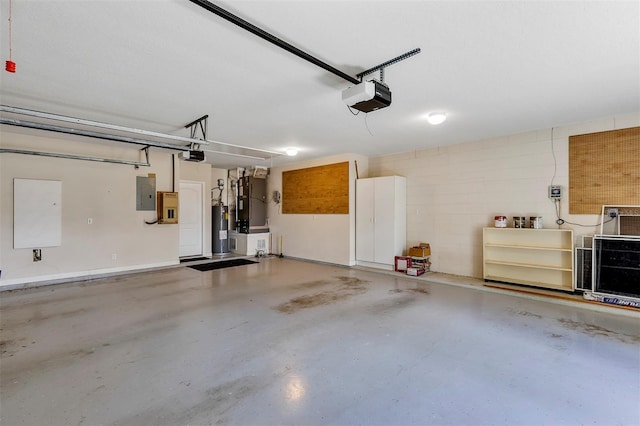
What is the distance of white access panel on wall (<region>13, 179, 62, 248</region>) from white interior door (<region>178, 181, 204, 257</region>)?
8.64 feet

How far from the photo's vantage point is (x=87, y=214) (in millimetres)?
5676

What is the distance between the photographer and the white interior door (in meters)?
7.79

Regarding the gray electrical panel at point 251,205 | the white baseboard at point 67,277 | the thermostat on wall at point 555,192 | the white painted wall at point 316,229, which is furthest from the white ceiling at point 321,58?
the gray electrical panel at point 251,205

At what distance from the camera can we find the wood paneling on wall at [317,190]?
6.81 metres

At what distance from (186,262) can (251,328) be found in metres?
4.71

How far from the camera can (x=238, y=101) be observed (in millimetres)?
3580

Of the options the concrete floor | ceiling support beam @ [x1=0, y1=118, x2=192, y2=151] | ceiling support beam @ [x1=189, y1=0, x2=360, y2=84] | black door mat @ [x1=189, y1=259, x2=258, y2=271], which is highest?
ceiling support beam @ [x1=189, y1=0, x2=360, y2=84]

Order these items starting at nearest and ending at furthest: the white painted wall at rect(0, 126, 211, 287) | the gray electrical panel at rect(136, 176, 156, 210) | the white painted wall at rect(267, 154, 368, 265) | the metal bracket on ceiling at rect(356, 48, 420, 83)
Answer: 1. the metal bracket on ceiling at rect(356, 48, 420, 83)
2. the white painted wall at rect(0, 126, 211, 287)
3. the gray electrical panel at rect(136, 176, 156, 210)
4. the white painted wall at rect(267, 154, 368, 265)

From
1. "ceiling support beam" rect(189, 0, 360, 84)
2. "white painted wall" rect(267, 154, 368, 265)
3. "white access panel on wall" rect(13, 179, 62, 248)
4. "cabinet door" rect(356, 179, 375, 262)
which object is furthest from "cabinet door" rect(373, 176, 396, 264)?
"white access panel on wall" rect(13, 179, 62, 248)

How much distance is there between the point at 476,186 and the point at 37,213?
8.01 m

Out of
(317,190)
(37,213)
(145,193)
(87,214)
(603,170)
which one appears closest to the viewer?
(603,170)

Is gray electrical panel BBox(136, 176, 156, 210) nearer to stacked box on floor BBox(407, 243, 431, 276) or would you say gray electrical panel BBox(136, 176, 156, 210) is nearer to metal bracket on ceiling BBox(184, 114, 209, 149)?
metal bracket on ceiling BBox(184, 114, 209, 149)

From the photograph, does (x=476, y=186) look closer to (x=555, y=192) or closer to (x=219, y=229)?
(x=555, y=192)

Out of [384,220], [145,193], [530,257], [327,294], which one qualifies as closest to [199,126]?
[145,193]
